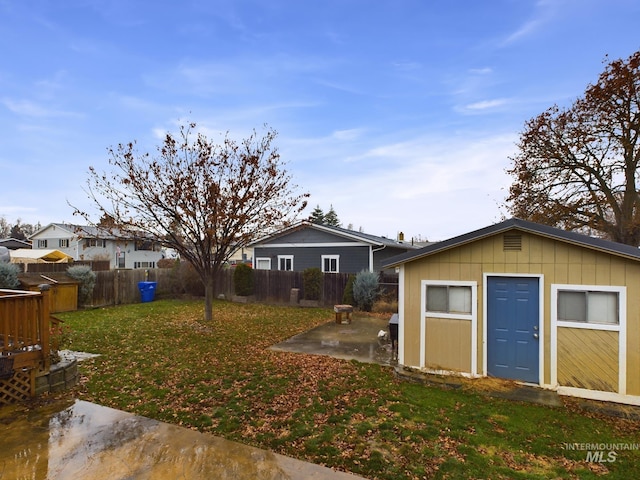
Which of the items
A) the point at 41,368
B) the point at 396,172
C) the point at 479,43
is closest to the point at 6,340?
the point at 41,368

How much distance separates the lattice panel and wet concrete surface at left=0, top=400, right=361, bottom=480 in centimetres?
43

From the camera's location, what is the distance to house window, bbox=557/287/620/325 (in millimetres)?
5855

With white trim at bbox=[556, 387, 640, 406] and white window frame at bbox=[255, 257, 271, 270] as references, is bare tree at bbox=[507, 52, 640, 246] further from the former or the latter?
white window frame at bbox=[255, 257, 271, 270]

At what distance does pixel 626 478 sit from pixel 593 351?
271cm

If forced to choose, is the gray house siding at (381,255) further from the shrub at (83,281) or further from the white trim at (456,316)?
the shrub at (83,281)

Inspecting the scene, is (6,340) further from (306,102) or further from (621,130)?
(621,130)

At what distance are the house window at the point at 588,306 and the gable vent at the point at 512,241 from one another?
100 centimetres

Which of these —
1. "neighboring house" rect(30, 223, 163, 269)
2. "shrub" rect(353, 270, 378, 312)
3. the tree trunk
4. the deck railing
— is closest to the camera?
the deck railing

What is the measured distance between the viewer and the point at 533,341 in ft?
20.9

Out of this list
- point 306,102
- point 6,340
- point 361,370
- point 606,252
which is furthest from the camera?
point 306,102

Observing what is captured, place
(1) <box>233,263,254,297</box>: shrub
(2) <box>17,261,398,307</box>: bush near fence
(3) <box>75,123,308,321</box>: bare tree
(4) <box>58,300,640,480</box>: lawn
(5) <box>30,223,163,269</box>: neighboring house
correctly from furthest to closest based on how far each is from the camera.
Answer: (5) <box>30,223,163,269</box>: neighboring house
(1) <box>233,263,254,297</box>: shrub
(2) <box>17,261,398,307</box>: bush near fence
(3) <box>75,123,308,321</box>: bare tree
(4) <box>58,300,640,480</box>: lawn

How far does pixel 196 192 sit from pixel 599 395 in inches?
424

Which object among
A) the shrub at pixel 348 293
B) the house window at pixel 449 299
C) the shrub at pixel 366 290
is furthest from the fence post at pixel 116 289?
the house window at pixel 449 299

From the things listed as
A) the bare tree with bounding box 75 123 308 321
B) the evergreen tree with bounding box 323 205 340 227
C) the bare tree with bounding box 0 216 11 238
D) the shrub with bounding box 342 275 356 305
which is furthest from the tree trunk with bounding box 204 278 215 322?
the bare tree with bounding box 0 216 11 238
